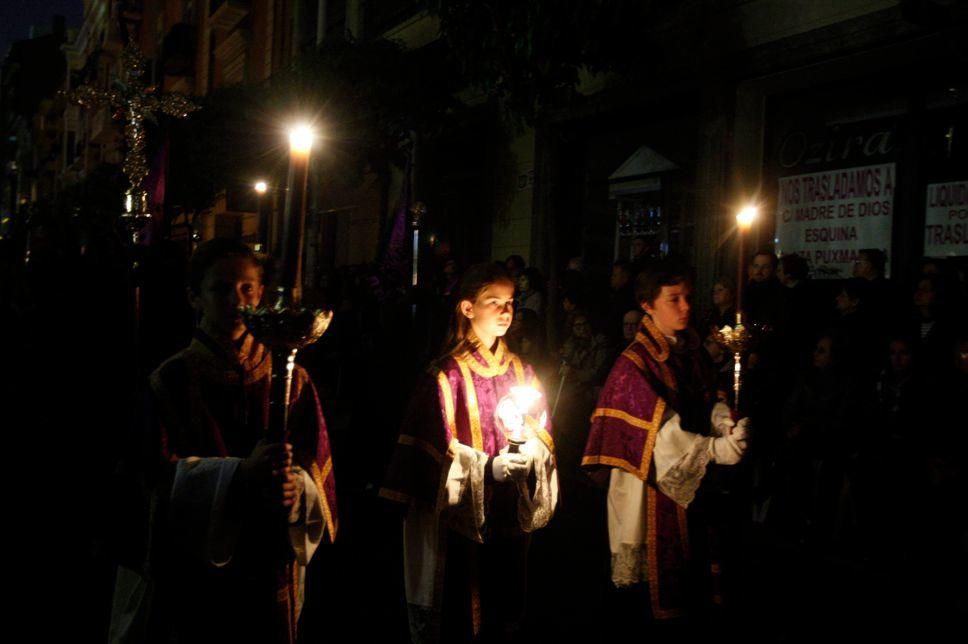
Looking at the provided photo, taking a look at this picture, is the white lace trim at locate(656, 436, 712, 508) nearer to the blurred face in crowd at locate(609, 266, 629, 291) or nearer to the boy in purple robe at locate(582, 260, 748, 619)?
the boy in purple robe at locate(582, 260, 748, 619)

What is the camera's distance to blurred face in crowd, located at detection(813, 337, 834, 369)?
605 cm

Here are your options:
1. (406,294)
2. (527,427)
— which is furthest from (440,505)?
(406,294)

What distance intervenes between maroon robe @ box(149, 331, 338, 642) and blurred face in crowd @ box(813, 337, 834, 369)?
4390mm

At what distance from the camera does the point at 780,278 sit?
7.30 m

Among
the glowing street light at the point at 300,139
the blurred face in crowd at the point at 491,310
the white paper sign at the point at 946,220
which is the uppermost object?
the white paper sign at the point at 946,220

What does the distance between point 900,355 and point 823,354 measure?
2.00ft

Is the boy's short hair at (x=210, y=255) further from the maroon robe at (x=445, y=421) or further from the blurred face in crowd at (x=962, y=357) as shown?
the blurred face in crowd at (x=962, y=357)

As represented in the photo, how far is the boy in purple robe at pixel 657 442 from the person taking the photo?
3668 mm

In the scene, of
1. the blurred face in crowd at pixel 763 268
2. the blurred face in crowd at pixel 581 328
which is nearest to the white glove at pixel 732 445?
the blurred face in crowd at pixel 763 268

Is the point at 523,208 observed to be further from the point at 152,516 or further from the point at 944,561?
the point at 152,516

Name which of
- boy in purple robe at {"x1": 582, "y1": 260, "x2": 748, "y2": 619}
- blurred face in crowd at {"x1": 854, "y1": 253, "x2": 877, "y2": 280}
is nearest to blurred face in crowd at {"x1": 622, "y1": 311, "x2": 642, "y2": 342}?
blurred face in crowd at {"x1": 854, "y1": 253, "x2": 877, "y2": 280}

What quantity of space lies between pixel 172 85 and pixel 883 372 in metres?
30.1

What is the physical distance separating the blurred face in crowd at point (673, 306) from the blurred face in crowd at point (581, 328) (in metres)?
4.59

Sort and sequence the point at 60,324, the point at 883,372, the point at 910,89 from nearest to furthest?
the point at 60,324
the point at 883,372
the point at 910,89
